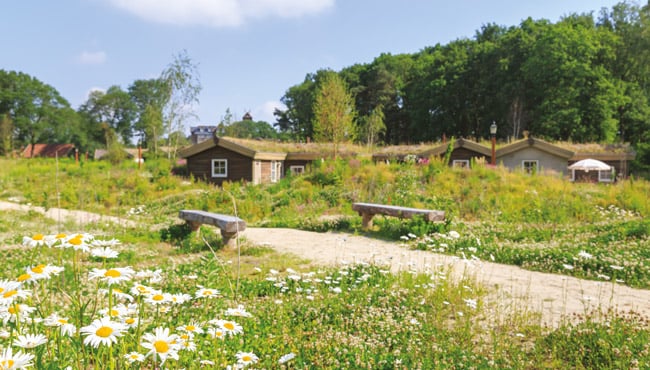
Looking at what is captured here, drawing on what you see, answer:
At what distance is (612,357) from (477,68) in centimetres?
4707

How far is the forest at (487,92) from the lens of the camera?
117 ft

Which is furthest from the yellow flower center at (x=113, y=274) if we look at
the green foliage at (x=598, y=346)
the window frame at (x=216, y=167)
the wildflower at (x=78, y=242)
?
the window frame at (x=216, y=167)

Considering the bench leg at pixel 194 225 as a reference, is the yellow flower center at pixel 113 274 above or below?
Answer: above

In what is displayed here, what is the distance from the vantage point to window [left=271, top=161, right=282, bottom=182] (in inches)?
1027

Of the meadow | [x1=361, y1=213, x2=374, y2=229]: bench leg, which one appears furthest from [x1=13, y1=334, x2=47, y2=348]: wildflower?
[x1=361, y1=213, x2=374, y2=229]: bench leg

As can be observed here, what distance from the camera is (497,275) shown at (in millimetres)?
6945

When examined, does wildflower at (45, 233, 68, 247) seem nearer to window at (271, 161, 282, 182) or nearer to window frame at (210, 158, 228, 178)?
window frame at (210, 158, 228, 178)

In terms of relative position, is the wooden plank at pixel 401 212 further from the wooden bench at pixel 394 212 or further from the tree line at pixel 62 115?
the tree line at pixel 62 115

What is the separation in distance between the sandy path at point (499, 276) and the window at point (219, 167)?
1287 cm

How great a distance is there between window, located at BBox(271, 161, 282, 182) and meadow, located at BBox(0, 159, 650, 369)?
7.80m

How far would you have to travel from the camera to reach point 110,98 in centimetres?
8219

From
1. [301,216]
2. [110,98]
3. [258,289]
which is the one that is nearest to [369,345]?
[258,289]

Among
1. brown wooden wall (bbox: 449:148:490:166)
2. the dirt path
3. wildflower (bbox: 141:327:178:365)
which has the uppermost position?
brown wooden wall (bbox: 449:148:490:166)

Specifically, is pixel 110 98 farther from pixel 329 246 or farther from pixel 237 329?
pixel 237 329
